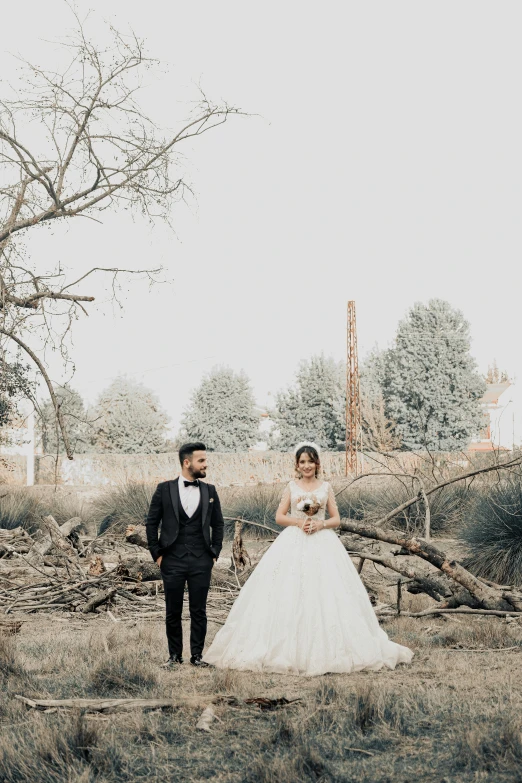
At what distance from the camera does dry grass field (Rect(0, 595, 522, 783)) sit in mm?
4746

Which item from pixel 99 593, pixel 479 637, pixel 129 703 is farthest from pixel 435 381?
pixel 129 703

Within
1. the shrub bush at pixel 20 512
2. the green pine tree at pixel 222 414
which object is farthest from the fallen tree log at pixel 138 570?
the green pine tree at pixel 222 414

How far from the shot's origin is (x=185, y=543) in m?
7.56

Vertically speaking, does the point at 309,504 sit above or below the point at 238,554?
above

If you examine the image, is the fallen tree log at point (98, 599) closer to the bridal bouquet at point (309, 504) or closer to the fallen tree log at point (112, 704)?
the bridal bouquet at point (309, 504)

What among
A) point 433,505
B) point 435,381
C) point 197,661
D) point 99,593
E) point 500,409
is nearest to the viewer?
point 197,661

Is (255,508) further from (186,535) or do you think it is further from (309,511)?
(186,535)

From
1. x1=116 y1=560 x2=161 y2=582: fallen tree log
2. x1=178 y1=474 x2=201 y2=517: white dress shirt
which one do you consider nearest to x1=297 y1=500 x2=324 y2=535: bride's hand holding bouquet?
x1=178 y1=474 x2=201 y2=517: white dress shirt

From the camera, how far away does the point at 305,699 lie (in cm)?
624

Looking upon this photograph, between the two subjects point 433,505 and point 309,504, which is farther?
point 433,505

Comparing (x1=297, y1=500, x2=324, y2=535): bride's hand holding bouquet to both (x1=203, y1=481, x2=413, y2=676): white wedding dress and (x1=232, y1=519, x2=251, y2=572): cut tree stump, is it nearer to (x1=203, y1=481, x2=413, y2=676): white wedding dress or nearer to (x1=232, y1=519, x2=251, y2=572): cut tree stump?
(x1=203, y1=481, x2=413, y2=676): white wedding dress

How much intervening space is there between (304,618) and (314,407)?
162 ft

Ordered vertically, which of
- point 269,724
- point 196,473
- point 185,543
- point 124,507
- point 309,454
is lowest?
point 269,724

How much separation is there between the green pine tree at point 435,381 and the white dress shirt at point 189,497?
4421 centimetres
